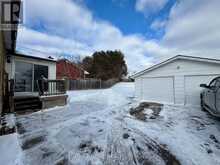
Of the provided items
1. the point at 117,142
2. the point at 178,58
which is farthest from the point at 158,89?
the point at 117,142

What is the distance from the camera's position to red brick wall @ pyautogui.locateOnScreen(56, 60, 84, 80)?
21859 mm

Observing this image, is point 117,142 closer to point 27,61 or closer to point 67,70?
point 27,61

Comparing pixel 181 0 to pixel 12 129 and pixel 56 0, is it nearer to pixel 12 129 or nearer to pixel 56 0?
pixel 56 0

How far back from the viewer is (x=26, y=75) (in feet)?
25.2

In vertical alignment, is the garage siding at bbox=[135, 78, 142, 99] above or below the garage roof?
below

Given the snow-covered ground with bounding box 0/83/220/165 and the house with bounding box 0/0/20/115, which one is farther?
the house with bounding box 0/0/20/115

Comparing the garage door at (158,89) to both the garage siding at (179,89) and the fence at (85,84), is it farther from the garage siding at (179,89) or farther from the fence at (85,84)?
the fence at (85,84)

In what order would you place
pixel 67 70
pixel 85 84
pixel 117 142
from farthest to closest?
pixel 67 70
pixel 85 84
pixel 117 142

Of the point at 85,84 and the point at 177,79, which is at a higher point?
the point at 177,79

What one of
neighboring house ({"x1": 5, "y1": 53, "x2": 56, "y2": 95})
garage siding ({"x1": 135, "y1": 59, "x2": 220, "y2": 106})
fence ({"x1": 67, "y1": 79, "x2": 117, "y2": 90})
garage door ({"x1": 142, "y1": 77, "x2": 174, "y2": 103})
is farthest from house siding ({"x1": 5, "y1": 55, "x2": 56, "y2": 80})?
fence ({"x1": 67, "y1": 79, "x2": 117, "y2": 90})

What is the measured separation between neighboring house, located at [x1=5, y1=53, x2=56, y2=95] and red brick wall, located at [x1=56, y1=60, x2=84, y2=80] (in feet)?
44.4

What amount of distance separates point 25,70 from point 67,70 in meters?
15.1

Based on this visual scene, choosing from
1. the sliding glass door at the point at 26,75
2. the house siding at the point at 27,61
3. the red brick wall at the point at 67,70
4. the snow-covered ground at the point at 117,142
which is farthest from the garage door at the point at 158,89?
the red brick wall at the point at 67,70

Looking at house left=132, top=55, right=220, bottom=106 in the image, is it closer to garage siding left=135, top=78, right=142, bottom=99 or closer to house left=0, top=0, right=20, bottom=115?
garage siding left=135, top=78, right=142, bottom=99
